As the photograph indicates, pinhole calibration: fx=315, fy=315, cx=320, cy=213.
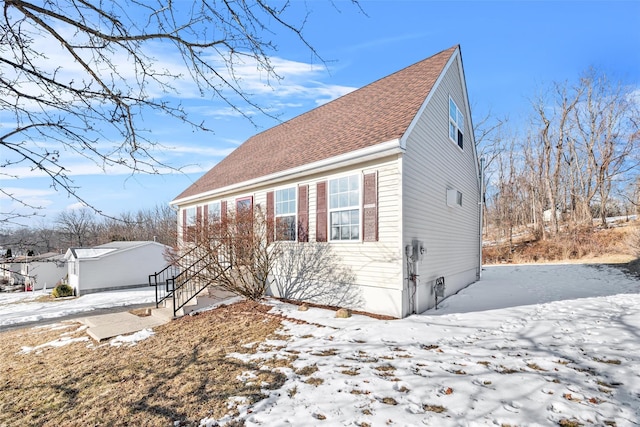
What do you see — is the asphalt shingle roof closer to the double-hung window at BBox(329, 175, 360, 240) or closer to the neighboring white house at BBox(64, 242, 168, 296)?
the double-hung window at BBox(329, 175, 360, 240)

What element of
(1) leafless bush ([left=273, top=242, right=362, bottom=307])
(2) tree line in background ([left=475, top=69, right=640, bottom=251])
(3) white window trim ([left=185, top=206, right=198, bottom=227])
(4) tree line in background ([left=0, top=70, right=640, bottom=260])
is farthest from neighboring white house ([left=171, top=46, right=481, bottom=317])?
(2) tree line in background ([left=475, top=69, right=640, bottom=251])

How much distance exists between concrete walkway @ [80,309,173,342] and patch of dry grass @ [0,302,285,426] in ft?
1.49

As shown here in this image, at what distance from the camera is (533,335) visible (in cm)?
554

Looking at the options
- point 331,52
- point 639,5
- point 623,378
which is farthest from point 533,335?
point 639,5

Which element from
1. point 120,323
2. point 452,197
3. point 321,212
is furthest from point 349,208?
point 120,323

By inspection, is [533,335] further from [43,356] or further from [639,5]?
[639,5]

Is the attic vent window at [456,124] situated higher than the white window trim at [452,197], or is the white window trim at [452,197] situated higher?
the attic vent window at [456,124]

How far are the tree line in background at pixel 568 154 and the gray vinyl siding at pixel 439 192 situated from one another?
15.1m

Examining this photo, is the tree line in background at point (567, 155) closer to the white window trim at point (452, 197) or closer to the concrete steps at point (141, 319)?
the white window trim at point (452, 197)

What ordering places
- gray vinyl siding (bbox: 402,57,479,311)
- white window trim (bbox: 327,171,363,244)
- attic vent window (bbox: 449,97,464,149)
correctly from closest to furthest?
1. gray vinyl siding (bbox: 402,57,479,311)
2. white window trim (bbox: 327,171,363,244)
3. attic vent window (bbox: 449,97,464,149)

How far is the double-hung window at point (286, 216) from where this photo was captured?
905 centimetres

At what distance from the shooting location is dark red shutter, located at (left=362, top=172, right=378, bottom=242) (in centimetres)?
715

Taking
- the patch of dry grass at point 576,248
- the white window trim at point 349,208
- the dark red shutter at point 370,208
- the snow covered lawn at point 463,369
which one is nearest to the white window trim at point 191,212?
the white window trim at point 349,208

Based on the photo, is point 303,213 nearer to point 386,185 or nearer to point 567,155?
point 386,185
